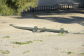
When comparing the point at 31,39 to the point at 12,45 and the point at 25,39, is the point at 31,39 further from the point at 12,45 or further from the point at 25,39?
the point at 12,45

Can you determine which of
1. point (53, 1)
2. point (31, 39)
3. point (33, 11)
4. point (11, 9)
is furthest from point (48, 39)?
point (53, 1)

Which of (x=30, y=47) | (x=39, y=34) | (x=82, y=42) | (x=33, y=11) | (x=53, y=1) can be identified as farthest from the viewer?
(x=53, y=1)

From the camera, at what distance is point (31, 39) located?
1529 centimetres

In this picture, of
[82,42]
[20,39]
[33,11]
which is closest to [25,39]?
[20,39]

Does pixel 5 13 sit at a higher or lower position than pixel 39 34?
higher

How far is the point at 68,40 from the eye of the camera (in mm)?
15062

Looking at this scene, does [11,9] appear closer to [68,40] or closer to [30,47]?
[30,47]

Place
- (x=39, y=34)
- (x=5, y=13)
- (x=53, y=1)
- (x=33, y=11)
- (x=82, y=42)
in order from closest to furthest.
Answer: (x=5, y=13), (x=82, y=42), (x=39, y=34), (x=33, y=11), (x=53, y=1)

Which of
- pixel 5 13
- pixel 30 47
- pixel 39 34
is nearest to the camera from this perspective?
pixel 5 13

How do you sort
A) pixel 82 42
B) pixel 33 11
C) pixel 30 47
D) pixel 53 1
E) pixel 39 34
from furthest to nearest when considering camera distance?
pixel 53 1
pixel 33 11
pixel 39 34
pixel 82 42
pixel 30 47

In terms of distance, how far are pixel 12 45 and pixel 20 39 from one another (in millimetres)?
1859

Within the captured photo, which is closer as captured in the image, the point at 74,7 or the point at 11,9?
the point at 11,9

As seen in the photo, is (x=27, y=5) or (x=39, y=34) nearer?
(x=27, y=5)

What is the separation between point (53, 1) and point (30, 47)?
26215mm
